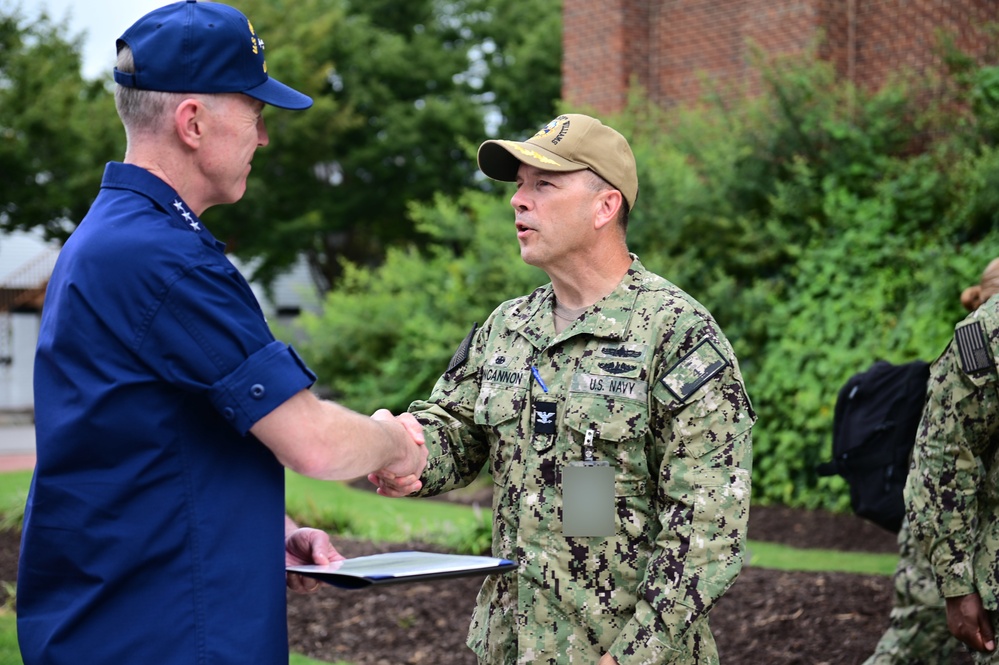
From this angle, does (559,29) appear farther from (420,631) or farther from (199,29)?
(199,29)

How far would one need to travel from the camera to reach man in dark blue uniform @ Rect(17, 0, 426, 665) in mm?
2246

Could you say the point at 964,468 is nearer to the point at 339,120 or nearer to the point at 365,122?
the point at 339,120

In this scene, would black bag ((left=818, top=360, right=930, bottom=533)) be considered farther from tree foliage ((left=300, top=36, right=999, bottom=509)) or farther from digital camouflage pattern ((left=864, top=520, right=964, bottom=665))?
tree foliage ((left=300, top=36, right=999, bottom=509))

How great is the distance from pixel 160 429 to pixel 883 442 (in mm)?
3734

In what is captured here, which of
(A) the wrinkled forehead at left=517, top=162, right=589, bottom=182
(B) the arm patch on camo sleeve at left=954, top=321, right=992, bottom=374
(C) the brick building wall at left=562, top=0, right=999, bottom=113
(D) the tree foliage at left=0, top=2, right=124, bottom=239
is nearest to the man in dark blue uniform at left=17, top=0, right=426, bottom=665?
(A) the wrinkled forehead at left=517, top=162, right=589, bottom=182

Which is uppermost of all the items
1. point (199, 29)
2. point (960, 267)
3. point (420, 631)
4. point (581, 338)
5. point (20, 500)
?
point (199, 29)

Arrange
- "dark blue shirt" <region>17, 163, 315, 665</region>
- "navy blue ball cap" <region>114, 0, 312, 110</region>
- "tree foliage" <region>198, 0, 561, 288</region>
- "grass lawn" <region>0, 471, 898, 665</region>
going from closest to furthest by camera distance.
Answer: "dark blue shirt" <region>17, 163, 315, 665</region> < "navy blue ball cap" <region>114, 0, 312, 110</region> < "grass lawn" <region>0, 471, 898, 665</region> < "tree foliage" <region>198, 0, 561, 288</region>

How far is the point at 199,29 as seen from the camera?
7.96 feet

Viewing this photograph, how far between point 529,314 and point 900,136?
9.68 m

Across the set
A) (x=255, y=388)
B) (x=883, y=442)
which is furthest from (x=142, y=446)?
(x=883, y=442)

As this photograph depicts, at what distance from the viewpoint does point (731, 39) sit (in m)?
14.6

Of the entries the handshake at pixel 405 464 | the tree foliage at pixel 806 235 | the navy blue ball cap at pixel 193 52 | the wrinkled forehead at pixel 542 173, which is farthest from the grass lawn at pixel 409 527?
the navy blue ball cap at pixel 193 52

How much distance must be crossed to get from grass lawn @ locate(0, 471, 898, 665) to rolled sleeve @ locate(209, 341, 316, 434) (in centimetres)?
400

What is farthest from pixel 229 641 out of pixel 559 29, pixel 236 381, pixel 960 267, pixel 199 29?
pixel 559 29
